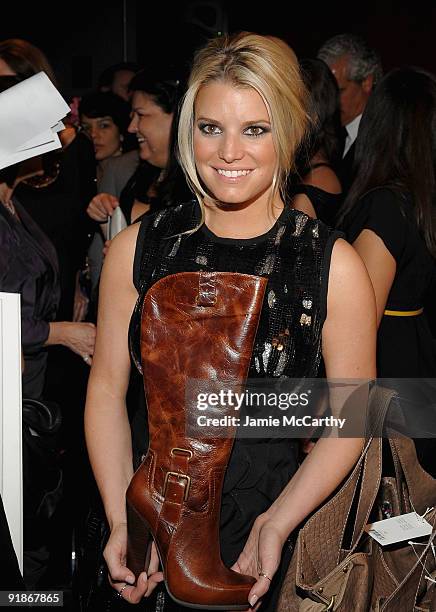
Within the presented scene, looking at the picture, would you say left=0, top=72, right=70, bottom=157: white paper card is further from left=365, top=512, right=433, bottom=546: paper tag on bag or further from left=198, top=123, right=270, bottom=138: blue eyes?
left=365, top=512, right=433, bottom=546: paper tag on bag

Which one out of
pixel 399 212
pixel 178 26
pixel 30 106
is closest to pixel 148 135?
pixel 399 212

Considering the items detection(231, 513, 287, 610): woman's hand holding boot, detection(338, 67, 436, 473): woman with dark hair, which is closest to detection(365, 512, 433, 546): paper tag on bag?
detection(231, 513, 287, 610): woman's hand holding boot

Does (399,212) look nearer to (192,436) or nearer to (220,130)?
(220,130)

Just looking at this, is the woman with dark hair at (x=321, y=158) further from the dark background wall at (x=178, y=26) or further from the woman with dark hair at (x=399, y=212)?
the dark background wall at (x=178, y=26)

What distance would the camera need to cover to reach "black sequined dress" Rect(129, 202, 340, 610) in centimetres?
156

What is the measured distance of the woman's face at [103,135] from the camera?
182 inches

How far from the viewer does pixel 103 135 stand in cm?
465

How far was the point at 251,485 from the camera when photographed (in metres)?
1.60

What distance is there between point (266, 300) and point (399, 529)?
474 millimetres

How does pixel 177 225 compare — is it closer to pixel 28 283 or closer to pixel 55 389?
pixel 28 283

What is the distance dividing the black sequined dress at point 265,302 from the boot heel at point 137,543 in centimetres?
15

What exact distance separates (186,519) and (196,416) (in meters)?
0.17

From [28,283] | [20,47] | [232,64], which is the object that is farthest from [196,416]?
[20,47]

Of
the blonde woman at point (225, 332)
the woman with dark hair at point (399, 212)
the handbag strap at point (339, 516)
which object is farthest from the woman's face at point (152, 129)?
the handbag strap at point (339, 516)
